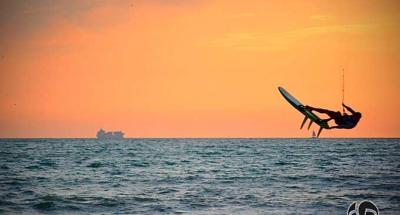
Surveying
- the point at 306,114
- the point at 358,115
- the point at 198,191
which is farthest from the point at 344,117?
the point at 198,191

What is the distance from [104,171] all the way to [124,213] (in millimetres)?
26531

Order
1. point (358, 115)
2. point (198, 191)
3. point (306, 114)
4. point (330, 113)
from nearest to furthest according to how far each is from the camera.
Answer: point (358, 115)
point (330, 113)
point (306, 114)
point (198, 191)

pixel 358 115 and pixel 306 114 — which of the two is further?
pixel 306 114

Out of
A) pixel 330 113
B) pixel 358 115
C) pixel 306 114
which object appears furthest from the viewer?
pixel 306 114

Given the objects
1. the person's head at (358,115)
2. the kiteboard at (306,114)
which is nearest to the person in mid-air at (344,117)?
the person's head at (358,115)

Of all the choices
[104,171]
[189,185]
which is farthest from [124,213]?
[104,171]

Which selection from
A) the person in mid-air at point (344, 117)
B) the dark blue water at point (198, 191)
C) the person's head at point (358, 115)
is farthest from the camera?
the dark blue water at point (198, 191)

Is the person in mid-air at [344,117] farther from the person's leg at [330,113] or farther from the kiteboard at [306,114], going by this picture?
the kiteboard at [306,114]

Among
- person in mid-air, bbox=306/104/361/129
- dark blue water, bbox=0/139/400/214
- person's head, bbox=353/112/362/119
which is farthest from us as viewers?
dark blue water, bbox=0/139/400/214

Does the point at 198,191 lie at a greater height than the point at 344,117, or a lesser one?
lesser

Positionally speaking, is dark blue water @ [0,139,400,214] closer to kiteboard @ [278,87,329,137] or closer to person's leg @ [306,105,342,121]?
kiteboard @ [278,87,329,137]

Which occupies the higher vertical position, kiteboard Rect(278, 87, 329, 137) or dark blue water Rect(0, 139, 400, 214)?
kiteboard Rect(278, 87, 329, 137)

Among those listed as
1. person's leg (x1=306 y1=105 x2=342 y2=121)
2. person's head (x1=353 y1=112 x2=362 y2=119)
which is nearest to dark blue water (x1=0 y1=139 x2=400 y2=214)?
person's leg (x1=306 y1=105 x2=342 y2=121)

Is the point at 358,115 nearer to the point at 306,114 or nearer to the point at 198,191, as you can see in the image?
the point at 306,114
